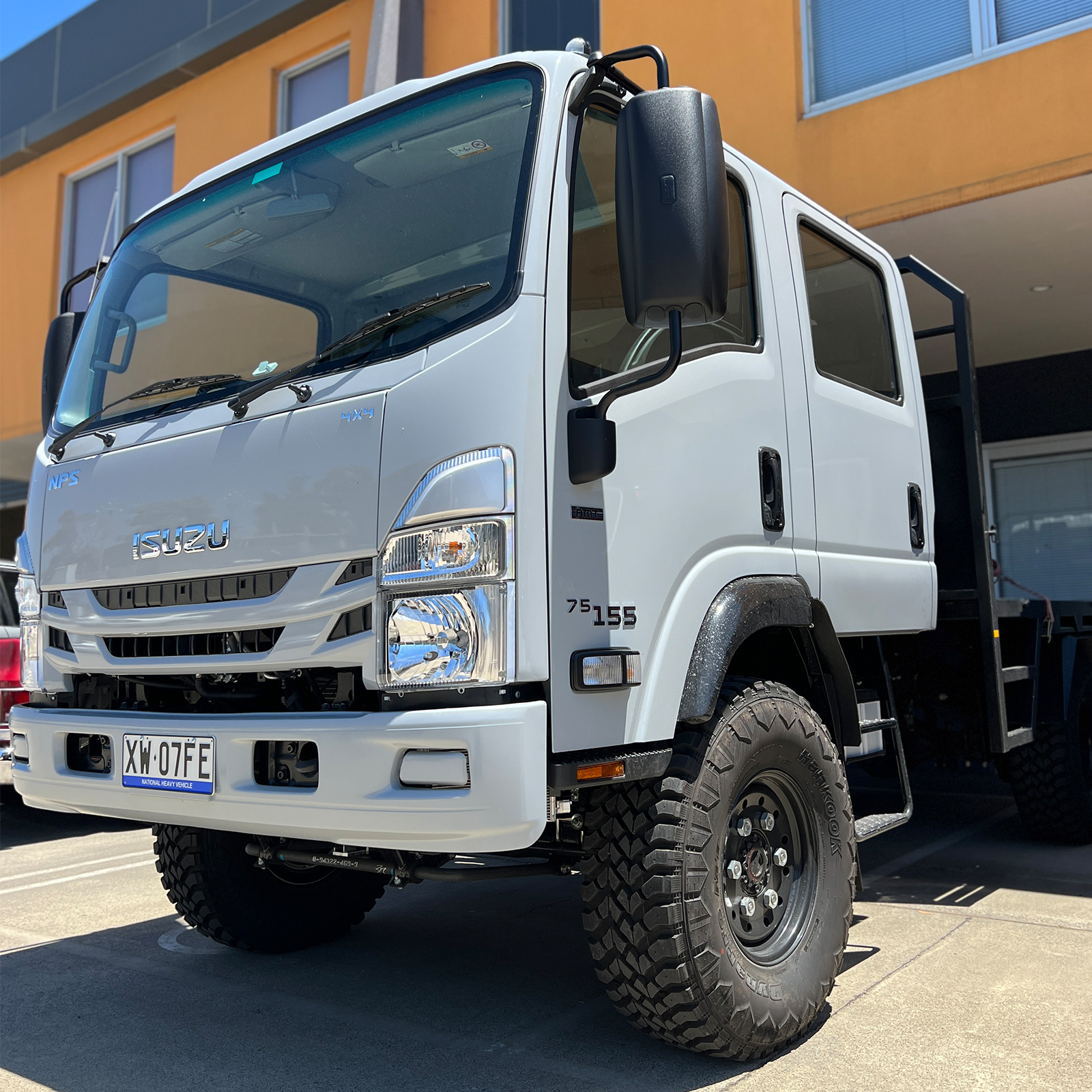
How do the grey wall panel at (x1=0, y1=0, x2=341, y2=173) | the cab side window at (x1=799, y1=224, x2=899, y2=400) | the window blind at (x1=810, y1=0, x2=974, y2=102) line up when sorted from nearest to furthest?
the cab side window at (x1=799, y1=224, x2=899, y2=400)
the window blind at (x1=810, y1=0, x2=974, y2=102)
the grey wall panel at (x1=0, y1=0, x2=341, y2=173)

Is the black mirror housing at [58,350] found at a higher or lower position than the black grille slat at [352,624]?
higher

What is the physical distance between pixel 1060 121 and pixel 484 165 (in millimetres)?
4830

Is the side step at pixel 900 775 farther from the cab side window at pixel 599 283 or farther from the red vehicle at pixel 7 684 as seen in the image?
the red vehicle at pixel 7 684

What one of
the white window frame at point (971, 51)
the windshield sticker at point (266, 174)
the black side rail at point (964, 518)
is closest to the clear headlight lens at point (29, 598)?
the windshield sticker at point (266, 174)

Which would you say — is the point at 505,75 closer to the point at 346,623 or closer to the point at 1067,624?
the point at 346,623

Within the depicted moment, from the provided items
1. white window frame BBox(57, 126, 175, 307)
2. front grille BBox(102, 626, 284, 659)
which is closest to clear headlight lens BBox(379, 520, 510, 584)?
front grille BBox(102, 626, 284, 659)

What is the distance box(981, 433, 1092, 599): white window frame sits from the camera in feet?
32.6

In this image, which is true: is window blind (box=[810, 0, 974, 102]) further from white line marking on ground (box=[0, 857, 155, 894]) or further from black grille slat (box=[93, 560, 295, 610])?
white line marking on ground (box=[0, 857, 155, 894])

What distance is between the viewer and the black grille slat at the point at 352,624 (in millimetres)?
2463

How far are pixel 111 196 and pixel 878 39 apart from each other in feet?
32.5

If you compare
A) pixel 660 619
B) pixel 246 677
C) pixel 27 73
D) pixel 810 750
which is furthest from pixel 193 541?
pixel 27 73

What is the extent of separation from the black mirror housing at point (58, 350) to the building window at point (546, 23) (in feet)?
20.5

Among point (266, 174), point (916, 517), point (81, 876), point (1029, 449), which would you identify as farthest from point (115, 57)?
point (916, 517)

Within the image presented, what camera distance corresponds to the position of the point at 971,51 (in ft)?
22.1
